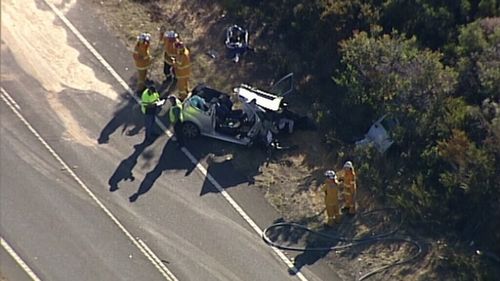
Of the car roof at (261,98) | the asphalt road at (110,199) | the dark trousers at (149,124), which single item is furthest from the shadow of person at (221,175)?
the dark trousers at (149,124)

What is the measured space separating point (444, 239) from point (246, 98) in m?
5.38

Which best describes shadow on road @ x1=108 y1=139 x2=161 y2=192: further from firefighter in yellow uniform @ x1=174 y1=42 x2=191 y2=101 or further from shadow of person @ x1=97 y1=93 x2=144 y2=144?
firefighter in yellow uniform @ x1=174 y1=42 x2=191 y2=101

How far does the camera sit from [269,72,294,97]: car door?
898 inches

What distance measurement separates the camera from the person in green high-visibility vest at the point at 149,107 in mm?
21922

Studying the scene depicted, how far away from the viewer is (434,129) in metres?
20.8

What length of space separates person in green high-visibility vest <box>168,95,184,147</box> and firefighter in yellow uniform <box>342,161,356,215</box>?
3.82 metres

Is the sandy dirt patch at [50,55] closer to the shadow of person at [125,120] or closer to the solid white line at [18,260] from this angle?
the shadow of person at [125,120]

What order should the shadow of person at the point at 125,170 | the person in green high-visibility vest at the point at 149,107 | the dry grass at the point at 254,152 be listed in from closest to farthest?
the dry grass at the point at 254,152, the shadow of person at the point at 125,170, the person in green high-visibility vest at the point at 149,107

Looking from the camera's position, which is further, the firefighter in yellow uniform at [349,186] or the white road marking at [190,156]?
the firefighter in yellow uniform at [349,186]

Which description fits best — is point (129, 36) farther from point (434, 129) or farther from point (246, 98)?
point (434, 129)

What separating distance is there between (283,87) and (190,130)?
2.63m

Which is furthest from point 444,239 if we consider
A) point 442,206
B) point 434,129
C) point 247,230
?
point 247,230

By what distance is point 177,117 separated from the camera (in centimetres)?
2139

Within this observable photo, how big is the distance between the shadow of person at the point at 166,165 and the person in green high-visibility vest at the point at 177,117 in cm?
22
